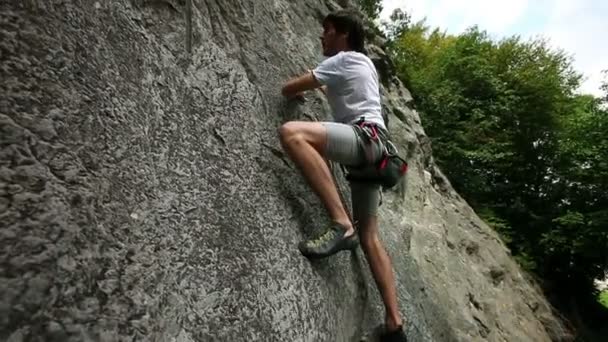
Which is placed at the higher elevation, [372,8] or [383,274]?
[372,8]

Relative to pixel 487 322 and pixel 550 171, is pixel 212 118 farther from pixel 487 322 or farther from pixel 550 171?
pixel 550 171

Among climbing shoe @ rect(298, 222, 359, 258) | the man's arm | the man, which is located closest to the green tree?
the man

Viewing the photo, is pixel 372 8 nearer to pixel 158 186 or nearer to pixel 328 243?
pixel 328 243

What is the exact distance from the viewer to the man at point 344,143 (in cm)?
370

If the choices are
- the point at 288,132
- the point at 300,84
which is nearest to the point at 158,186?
the point at 288,132

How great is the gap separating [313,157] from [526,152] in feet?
62.1

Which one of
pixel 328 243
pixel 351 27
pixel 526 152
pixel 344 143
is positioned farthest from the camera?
pixel 526 152

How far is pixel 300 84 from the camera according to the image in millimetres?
4090

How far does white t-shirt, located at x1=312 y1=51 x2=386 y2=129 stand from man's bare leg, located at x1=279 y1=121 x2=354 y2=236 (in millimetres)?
400

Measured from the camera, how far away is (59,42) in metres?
2.66

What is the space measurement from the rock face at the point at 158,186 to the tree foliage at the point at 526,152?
13144 millimetres

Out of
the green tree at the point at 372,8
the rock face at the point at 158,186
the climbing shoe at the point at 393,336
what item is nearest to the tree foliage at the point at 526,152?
the green tree at the point at 372,8

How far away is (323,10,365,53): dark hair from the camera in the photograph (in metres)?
4.27

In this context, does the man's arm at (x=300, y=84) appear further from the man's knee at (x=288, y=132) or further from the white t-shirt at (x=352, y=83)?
the man's knee at (x=288, y=132)
